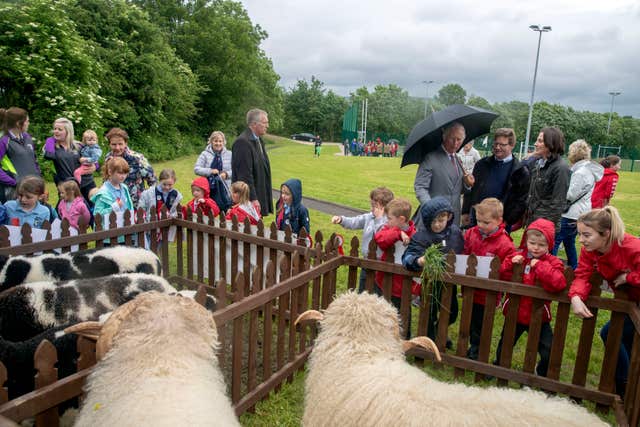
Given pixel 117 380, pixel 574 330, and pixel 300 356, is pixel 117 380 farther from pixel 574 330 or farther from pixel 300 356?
pixel 574 330

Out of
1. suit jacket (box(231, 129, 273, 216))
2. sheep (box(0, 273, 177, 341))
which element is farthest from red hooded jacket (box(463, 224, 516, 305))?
suit jacket (box(231, 129, 273, 216))

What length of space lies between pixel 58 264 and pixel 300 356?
2.43m

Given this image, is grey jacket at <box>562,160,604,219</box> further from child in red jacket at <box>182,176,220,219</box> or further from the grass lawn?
child in red jacket at <box>182,176,220,219</box>

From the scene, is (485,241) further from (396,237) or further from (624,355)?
(624,355)

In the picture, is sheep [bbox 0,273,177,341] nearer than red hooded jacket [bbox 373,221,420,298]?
Yes

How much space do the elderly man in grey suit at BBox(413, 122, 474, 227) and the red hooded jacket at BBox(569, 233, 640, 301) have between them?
5.32ft

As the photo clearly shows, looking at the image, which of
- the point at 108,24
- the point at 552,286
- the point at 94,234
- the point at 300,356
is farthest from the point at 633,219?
the point at 108,24

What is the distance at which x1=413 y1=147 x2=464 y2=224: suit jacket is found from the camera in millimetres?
4840

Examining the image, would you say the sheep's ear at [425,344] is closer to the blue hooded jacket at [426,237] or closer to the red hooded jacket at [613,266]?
the blue hooded jacket at [426,237]

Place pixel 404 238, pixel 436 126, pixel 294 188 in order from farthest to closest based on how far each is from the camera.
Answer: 1. pixel 294 188
2. pixel 436 126
3. pixel 404 238

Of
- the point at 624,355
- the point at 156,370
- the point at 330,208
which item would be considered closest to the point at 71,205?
the point at 156,370

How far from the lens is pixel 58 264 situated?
13.0 feet

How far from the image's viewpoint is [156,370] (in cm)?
192

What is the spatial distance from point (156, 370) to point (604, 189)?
819cm
